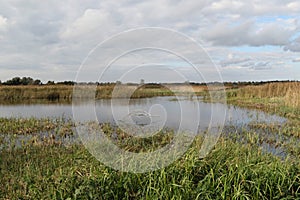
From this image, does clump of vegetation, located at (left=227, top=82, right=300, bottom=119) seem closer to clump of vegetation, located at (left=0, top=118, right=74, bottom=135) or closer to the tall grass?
the tall grass

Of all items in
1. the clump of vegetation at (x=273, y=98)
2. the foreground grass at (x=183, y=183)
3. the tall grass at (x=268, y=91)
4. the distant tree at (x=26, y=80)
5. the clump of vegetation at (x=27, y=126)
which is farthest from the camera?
the distant tree at (x=26, y=80)

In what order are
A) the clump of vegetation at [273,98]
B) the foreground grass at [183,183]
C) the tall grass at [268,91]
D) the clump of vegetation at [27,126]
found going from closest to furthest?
the foreground grass at [183,183], the clump of vegetation at [27,126], the clump of vegetation at [273,98], the tall grass at [268,91]

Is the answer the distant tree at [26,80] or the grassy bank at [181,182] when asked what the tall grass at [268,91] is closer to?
the grassy bank at [181,182]

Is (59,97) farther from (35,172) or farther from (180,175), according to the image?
(180,175)

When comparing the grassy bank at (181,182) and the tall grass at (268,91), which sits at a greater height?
the tall grass at (268,91)

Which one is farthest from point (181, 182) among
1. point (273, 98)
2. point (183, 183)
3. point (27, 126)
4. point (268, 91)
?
point (268, 91)

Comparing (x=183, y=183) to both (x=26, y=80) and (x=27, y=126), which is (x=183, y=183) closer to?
(x=27, y=126)

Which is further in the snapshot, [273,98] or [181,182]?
[273,98]

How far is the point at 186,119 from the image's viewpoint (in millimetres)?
6020

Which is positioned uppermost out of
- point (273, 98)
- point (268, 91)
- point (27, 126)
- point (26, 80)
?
point (26, 80)

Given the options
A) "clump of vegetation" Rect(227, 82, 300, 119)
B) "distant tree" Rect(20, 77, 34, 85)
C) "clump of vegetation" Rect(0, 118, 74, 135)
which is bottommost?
"clump of vegetation" Rect(0, 118, 74, 135)

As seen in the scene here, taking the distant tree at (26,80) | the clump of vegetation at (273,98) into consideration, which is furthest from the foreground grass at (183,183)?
the distant tree at (26,80)

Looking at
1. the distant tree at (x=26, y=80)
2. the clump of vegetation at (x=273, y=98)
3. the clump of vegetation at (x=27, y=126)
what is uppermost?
the distant tree at (x=26, y=80)

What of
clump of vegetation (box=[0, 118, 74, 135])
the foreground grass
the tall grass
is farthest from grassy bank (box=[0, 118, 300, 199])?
the tall grass
